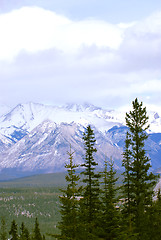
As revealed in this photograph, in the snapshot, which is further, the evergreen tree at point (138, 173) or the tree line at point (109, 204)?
the evergreen tree at point (138, 173)

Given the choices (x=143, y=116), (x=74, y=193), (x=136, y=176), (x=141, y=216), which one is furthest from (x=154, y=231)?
(x=143, y=116)

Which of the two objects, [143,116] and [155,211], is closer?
[155,211]

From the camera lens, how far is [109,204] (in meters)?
24.1

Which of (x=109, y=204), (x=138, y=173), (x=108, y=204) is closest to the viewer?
(x=109, y=204)

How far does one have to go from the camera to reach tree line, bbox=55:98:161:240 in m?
24.0

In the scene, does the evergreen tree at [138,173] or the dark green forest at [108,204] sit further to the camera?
the evergreen tree at [138,173]

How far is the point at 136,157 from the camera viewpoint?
132ft

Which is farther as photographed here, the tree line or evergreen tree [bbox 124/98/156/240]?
evergreen tree [bbox 124/98/156/240]

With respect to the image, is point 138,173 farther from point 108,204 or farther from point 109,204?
point 109,204

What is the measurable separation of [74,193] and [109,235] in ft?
15.7

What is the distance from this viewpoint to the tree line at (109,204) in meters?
24.0

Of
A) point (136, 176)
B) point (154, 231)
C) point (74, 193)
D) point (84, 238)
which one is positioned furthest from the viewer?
point (136, 176)

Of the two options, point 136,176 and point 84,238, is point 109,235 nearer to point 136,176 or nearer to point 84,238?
point 84,238

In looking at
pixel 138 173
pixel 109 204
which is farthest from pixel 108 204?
pixel 138 173
